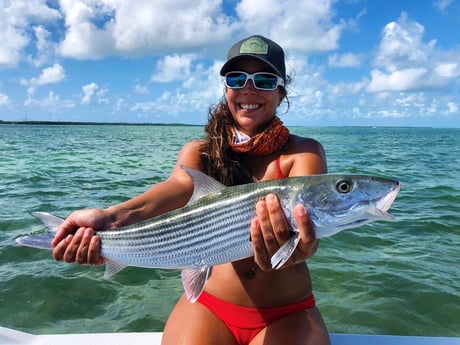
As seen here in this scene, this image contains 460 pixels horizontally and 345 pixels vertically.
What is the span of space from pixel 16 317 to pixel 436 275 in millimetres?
Result: 6398

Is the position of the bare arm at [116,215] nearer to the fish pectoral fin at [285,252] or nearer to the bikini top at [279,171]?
the bikini top at [279,171]

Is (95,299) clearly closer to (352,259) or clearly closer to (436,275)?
(352,259)

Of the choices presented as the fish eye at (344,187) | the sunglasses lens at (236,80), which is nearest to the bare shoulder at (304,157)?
the sunglasses lens at (236,80)

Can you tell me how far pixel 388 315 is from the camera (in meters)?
6.09

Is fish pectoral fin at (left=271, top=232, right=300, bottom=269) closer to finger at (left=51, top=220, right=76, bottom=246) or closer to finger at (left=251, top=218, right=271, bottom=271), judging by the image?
finger at (left=251, top=218, right=271, bottom=271)

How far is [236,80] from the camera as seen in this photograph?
4047 mm

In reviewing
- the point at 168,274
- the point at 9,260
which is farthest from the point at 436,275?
the point at 9,260

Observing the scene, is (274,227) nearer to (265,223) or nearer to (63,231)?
(265,223)

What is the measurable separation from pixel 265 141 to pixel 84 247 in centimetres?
181

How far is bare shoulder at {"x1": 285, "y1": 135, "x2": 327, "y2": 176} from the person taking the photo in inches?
154

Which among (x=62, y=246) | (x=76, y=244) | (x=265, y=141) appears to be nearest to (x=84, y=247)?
(x=76, y=244)

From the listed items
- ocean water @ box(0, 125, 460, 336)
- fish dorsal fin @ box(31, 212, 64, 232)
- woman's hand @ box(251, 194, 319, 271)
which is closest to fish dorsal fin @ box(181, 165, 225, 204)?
woman's hand @ box(251, 194, 319, 271)

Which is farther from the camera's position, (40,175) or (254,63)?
(40,175)

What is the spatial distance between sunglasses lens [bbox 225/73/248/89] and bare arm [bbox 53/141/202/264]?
2.35 ft
